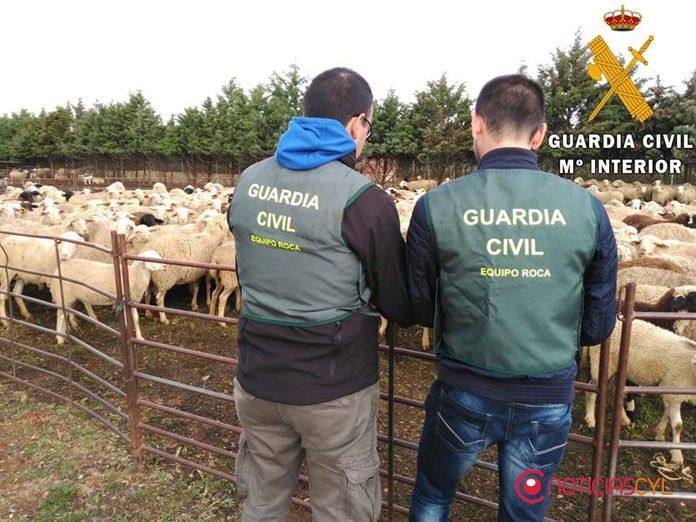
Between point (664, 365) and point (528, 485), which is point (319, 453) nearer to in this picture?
point (528, 485)

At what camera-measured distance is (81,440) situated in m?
4.42

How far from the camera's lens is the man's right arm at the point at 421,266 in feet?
6.24

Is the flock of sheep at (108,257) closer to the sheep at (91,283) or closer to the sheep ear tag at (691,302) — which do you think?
the sheep at (91,283)

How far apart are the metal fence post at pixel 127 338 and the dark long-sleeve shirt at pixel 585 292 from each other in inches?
101

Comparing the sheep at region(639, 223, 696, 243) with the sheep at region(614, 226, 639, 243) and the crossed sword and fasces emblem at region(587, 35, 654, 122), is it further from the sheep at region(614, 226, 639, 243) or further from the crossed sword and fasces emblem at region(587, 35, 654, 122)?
the crossed sword and fasces emblem at region(587, 35, 654, 122)

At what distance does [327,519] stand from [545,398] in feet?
3.37

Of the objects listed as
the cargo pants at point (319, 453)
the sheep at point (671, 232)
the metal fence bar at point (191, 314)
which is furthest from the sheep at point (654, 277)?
the cargo pants at point (319, 453)

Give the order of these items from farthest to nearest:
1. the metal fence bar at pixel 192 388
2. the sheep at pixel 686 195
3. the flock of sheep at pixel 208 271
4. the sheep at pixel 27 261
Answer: the sheep at pixel 686 195, the sheep at pixel 27 261, the flock of sheep at pixel 208 271, the metal fence bar at pixel 192 388

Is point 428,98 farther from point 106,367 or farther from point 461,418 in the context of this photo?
point 461,418

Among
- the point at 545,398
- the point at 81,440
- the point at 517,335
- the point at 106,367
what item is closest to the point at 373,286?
the point at 517,335

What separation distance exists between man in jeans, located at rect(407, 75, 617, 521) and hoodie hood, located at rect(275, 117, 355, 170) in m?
0.39

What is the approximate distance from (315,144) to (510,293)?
0.89 meters

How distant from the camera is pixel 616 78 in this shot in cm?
3048

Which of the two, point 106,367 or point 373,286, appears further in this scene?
point 106,367
